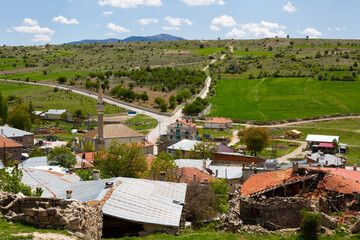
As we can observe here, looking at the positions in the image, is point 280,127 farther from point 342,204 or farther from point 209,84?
point 342,204

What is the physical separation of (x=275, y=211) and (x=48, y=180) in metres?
17.7

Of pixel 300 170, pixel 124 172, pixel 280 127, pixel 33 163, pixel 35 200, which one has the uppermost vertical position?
pixel 35 200

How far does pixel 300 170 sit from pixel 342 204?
12.7 ft

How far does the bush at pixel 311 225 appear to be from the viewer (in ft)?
48.7

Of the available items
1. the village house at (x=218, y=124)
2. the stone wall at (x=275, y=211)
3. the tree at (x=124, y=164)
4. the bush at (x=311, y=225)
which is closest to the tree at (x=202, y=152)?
the tree at (x=124, y=164)

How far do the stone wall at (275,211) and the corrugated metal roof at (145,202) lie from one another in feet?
10.6

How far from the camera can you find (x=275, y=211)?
1852 centimetres

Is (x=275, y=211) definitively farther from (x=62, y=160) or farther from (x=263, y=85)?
(x=263, y=85)

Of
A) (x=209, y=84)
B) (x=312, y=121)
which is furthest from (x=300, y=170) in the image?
(x=209, y=84)

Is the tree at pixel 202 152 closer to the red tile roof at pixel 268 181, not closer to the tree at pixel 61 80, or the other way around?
the red tile roof at pixel 268 181

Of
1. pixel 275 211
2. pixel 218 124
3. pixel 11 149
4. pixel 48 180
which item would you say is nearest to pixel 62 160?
pixel 48 180

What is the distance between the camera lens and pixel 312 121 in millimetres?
117000

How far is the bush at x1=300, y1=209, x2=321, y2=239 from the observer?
1484cm

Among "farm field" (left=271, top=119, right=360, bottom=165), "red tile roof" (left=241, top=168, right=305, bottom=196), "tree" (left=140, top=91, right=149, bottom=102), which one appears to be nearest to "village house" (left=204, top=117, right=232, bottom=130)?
"farm field" (left=271, top=119, right=360, bottom=165)
